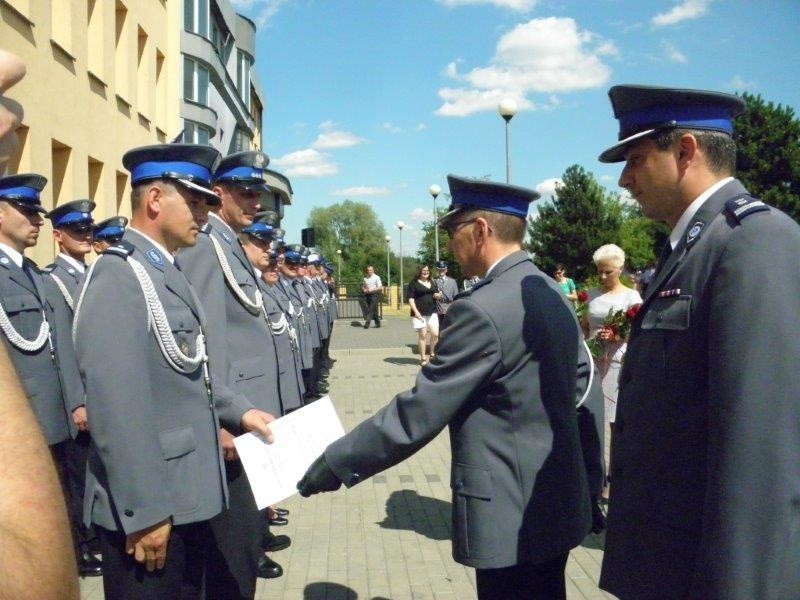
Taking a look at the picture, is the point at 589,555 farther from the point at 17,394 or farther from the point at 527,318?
the point at 17,394

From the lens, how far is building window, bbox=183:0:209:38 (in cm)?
2673

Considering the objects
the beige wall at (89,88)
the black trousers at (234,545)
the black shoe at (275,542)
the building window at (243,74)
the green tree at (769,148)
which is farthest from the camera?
the green tree at (769,148)

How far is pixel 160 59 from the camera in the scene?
20.0m

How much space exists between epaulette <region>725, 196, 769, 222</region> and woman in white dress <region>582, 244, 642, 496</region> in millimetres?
4138

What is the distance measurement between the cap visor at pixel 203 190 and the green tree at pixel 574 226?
1683 inches

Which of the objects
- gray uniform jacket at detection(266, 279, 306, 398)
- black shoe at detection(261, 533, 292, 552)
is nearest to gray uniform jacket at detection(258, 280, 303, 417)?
gray uniform jacket at detection(266, 279, 306, 398)

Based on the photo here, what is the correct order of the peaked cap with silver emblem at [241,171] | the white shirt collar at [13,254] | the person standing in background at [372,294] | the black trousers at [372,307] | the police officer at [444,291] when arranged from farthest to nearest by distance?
the black trousers at [372,307] → the person standing in background at [372,294] → the police officer at [444,291] → the white shirt collar at [13,254] → the peaked cap with silver emblem at [241,171]

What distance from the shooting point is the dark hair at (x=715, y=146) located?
6.81 feet

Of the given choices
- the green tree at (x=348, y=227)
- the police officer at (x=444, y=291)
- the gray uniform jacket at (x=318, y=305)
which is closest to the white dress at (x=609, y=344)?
the gray uniform jacket at (x=318, y=305)

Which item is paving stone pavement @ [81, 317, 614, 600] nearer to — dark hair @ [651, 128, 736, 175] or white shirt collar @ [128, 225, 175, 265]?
white shirt collar @ [128, 225, 175, 265]

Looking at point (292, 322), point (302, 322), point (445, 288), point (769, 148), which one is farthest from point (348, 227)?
point (292, 322)

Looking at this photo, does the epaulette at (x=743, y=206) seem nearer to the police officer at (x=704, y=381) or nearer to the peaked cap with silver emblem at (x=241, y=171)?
the police officer at (x=704, y=381)

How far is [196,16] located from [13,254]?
81.3 feet

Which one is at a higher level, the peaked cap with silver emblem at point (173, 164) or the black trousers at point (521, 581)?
the peaked cap with silver emblem at point (173, 164)
